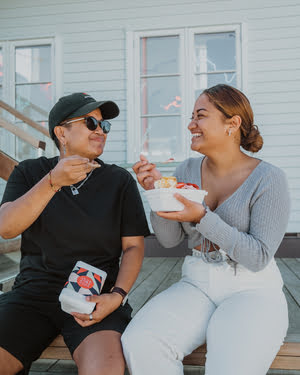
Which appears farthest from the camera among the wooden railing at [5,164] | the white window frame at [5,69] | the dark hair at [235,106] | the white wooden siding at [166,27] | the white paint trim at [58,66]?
the white window frame at [5,69]

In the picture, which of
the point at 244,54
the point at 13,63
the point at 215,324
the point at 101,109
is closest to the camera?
the point at 215,324

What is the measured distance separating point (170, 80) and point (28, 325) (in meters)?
4.65

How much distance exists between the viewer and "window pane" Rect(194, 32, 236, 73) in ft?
17.9

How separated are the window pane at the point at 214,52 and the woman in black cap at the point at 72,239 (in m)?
3.92

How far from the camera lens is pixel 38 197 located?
1.59m

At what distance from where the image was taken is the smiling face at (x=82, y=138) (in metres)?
1.91

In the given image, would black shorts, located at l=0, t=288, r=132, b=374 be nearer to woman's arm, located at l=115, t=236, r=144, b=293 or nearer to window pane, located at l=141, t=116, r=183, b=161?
woman's arm, located at l=115, t=236, r=144, b=293

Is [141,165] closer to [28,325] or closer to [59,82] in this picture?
[28,325]

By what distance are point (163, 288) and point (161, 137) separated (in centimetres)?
288

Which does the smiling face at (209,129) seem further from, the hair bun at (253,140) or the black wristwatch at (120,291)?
the black wristwatch at (120,291)

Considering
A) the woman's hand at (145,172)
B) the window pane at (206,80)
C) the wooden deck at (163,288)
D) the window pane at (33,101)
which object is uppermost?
the window pane at (206,80)

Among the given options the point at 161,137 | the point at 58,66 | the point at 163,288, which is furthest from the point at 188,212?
the point at 58,66

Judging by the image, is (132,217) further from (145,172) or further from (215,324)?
(215,324)

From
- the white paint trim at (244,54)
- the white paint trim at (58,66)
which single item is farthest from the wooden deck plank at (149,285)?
the white paint trim at (58,66)
